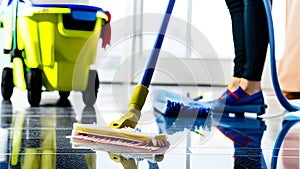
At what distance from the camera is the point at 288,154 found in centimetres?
102

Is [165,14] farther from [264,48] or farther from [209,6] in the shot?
[209,6]

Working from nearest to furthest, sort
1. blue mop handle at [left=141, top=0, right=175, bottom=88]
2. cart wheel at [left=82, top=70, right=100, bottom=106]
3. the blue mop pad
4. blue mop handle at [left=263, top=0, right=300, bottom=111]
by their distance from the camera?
blue mop handle at [left=141, top=0, right=175, bottom=88]
blue mop handle at [left=263, top=0, right=300, bottom=111]
the blue mop pad
cart wheel at [left=82, top=70, right=100, bottom=106]

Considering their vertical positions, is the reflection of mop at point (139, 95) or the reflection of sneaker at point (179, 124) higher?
the reflection of mop at point (139, 95)

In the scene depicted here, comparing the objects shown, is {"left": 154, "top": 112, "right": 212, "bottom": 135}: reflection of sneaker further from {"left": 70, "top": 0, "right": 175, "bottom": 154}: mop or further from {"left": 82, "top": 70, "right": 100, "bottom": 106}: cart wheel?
{"left": 82, "top": 70, "right": 100, "bottom": 106}: cart wheel

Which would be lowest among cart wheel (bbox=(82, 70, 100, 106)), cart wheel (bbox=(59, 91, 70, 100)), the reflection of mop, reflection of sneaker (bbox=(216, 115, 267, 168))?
cart wheel (bbox=(59, 91, 70, 100))

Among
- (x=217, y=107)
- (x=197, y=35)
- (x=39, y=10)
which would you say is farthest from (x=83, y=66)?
(x=197, y=35)

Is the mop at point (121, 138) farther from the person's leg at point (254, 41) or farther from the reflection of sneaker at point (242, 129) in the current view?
the person's leg at point (254, 41)

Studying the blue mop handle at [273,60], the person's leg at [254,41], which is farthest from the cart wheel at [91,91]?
the blue mop handle at [273,60]

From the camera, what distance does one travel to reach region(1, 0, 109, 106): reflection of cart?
2.02 metres

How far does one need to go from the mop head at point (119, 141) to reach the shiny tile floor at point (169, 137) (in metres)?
0.03

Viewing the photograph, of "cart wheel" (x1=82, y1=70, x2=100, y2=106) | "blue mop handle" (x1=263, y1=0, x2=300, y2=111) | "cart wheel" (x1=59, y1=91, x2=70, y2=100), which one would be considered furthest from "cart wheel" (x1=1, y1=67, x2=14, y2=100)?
"blue mop handle" (x1=263, y1=0, x2=300, y2=111)

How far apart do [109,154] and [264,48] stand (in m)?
1.06

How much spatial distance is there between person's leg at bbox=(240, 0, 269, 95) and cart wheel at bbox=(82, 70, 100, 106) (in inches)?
25.9

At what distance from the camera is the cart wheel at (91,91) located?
2174 millimetres
